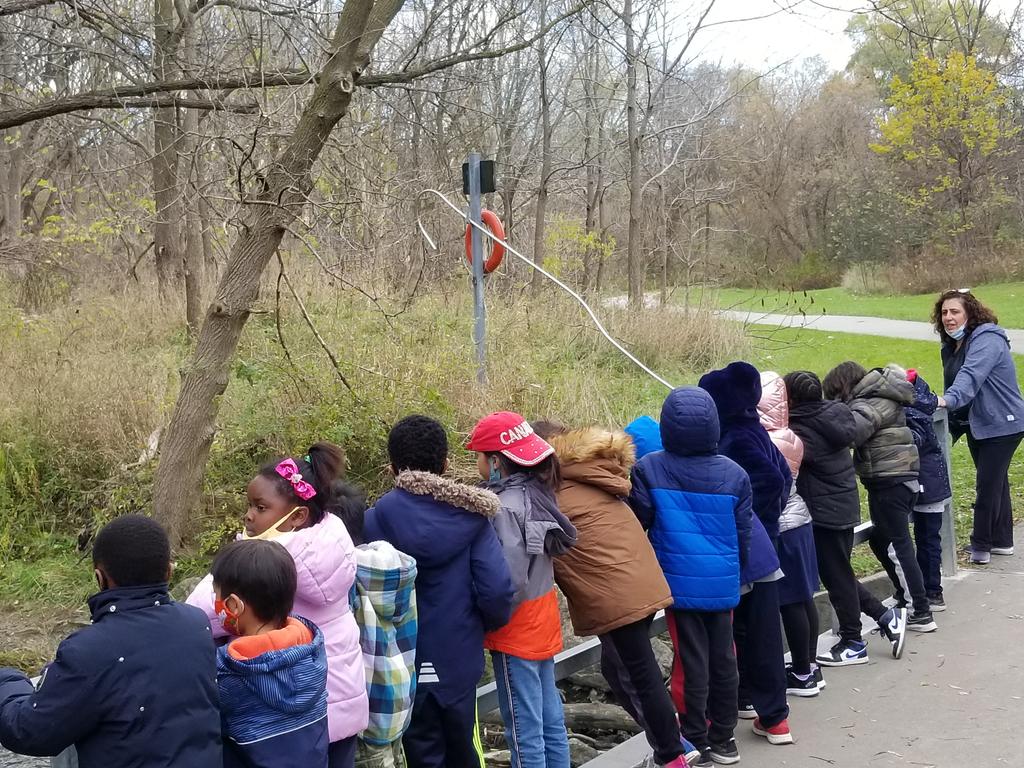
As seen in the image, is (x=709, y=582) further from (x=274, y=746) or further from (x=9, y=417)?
(x=9, y=417)

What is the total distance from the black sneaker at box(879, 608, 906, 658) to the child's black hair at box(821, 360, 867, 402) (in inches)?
47.6

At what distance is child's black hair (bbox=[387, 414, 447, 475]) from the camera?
358 cm

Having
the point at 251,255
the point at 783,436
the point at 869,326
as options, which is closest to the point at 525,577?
the point at 783,436

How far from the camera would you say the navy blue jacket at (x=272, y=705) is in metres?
2.71

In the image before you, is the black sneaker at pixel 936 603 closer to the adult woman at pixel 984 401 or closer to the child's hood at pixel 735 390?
the adult woman at pixel 984 401

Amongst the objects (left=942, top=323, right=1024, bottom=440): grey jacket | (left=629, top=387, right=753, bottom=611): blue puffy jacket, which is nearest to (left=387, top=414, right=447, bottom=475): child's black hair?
(left=629, top=387, right=753, bottom=611): blue puffy jacket

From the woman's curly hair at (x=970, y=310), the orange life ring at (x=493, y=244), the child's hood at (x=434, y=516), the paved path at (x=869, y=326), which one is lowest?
the paved path at (x=869, y=326)

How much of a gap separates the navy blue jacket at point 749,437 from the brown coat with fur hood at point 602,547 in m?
0.72

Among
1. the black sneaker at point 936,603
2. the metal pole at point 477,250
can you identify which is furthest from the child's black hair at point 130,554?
the metal pole at point 477,250

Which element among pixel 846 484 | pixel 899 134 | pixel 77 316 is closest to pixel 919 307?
pixel 899 134

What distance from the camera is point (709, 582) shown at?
419 centimetres

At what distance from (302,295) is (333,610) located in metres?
9.61

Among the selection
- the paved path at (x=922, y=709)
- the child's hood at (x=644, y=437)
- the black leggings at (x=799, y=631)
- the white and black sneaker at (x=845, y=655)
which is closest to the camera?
the paved path at (x=922, y=709)

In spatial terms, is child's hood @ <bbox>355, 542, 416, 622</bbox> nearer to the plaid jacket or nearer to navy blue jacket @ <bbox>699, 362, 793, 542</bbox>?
the plaid jacket
